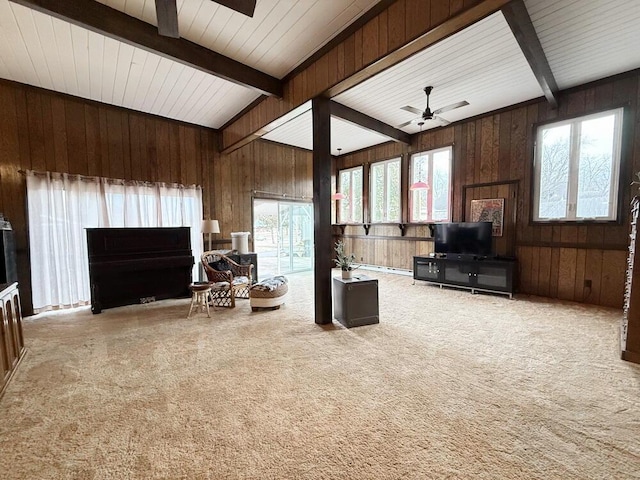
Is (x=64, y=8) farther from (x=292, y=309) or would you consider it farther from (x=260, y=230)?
(x=260, y=230)

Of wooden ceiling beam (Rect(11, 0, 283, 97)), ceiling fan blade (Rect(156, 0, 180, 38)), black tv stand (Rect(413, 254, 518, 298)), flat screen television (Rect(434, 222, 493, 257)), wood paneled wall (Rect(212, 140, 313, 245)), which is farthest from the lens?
wood paneled wall (Rect(212, 140, 313, 245))

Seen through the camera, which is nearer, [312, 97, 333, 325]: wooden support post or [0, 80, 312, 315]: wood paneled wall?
[312, 97, 333, 325]: wooden support post

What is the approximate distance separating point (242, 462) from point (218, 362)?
3.91 feet

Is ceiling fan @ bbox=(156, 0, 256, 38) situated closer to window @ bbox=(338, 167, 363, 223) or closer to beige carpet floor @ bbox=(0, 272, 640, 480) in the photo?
beige carpet floor @ bbox=(0, 272, 640, 480)

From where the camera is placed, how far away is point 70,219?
4141 millimetres

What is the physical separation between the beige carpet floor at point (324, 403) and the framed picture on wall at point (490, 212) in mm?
2082

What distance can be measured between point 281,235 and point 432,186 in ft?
12.4

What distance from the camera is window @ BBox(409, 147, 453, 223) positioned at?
5.73m

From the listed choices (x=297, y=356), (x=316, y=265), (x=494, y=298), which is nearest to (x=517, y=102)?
(x=494, y=298)

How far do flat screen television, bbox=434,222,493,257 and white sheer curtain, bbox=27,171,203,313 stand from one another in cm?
536

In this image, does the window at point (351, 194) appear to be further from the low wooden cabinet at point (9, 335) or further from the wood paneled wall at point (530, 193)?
the low wooden cabinet at point (9, 335)

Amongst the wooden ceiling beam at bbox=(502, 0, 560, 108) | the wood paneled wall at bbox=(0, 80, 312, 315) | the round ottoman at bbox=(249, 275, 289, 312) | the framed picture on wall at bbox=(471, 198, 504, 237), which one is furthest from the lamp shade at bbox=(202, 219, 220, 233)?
the framed picture on wall at bbox=(471, 198, 504, 237)

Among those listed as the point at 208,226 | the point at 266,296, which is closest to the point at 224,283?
the point at 266,296

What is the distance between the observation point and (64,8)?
7.56 feet
